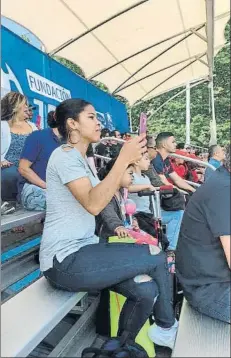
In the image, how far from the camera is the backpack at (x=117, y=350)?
1389 mm

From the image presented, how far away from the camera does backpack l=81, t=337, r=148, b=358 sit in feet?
4.56

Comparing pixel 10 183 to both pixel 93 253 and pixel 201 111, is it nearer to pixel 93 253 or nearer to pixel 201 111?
pixel 93 253

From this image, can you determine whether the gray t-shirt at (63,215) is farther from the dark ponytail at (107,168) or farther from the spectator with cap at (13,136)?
the spectator with cap at (13,136)

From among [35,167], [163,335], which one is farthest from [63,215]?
[35,167]

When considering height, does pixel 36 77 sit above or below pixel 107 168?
above

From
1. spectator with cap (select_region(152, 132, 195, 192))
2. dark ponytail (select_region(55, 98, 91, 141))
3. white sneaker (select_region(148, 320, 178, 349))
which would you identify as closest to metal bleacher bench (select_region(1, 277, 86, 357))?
white sneaker (select_region(148, 320, 178, 349))

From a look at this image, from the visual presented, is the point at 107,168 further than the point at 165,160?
No

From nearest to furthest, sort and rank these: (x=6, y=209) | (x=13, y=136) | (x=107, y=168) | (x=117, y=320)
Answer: (x=117, y=320) → (x=6, y=209) → (x=107, y=168) → (x=13, y=136)

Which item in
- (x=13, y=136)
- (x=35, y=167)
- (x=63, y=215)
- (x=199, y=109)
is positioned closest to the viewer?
(x=63, y=215)

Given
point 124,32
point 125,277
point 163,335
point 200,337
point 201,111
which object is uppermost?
point 124,32

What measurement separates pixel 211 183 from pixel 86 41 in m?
5.35

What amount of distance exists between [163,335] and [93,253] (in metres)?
0.44

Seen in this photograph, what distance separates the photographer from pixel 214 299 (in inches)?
60.4

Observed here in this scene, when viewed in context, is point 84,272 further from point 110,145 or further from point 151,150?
point 110,145
